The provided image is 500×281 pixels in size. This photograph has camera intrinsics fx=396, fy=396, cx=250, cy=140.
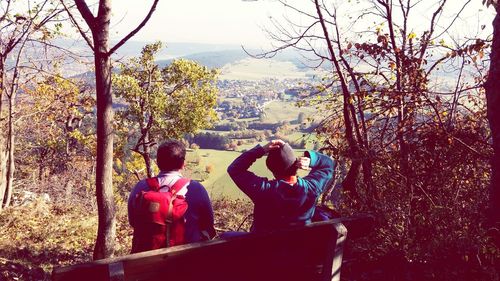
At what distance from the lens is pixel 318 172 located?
10.3 feet

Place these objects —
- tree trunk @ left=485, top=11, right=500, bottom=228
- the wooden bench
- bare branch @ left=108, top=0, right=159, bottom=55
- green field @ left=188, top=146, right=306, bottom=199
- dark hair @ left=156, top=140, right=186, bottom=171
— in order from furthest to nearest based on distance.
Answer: green field @ left=188, top=146, right=306, bottom=199
bare branch @ left=108, top=0, right=159, bottom=55
tree trunk @ left=485, top=11, right=500, bottom=228
dark hair @ left=156, top=140, right=186, bottom=171
the wooden bench

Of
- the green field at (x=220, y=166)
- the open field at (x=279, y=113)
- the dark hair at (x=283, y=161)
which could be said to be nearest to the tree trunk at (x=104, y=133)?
the dark hair at (x=283, y=161)

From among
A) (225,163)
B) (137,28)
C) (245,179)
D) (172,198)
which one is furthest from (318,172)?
(225,163)

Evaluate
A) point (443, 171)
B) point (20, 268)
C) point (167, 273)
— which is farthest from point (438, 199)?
point (20, 268)

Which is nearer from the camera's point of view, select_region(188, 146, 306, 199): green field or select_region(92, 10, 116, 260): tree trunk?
select_region(92, 10, 116, 260): tree trunk

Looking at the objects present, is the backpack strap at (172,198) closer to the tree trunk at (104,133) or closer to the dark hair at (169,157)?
the dark hair at (169,157)

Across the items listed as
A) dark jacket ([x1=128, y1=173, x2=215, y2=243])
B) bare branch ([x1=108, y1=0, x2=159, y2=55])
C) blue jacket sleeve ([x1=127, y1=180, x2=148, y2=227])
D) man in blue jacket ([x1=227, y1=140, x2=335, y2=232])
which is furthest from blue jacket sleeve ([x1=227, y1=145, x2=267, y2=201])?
bare branch ([x1=108, y1=0, x2=159, y2=55])

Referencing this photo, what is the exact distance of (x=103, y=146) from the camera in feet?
16.9

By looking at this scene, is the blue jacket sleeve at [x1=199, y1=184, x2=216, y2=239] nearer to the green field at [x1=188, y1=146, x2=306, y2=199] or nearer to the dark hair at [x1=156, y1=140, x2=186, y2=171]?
the dark hair at [x1=156, y1=140, x2=186, y2=171]

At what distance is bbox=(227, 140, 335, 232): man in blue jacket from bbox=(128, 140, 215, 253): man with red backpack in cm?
44

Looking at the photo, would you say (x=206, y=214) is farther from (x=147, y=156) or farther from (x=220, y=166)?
(x=220, y=166)

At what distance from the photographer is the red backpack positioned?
297 centimetres

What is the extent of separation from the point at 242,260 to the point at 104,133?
3318mm

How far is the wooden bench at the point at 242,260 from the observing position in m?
1.97
